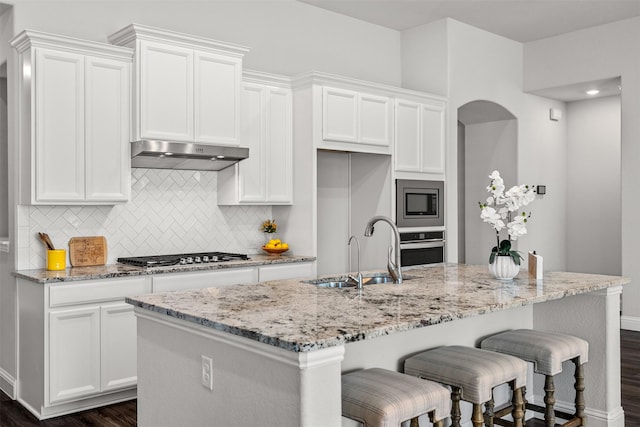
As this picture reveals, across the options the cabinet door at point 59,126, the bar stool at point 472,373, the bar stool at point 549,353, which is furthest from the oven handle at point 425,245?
the cabinet door at point 59,126

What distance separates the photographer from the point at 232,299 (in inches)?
98.8

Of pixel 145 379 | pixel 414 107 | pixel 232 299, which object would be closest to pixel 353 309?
pixel 232 299

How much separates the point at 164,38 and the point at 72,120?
858 millimetres

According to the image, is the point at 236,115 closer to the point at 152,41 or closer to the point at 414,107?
the point at 152,41

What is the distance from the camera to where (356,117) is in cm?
529

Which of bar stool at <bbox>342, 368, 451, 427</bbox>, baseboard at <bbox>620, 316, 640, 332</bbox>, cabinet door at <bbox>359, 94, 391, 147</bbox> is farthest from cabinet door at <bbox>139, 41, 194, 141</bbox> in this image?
baseboard at <bbox>620, 316, 640, 332</bbox>

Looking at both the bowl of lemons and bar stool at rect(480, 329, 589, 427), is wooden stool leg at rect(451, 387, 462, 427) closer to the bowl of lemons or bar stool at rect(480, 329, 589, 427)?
bar stool at rect(480, 329, 589, 427)

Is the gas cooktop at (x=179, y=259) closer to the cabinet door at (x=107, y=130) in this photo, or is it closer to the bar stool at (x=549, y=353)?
the cabinet door at (x=107, y=130)

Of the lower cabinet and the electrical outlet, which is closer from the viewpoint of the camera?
the electrical outlet

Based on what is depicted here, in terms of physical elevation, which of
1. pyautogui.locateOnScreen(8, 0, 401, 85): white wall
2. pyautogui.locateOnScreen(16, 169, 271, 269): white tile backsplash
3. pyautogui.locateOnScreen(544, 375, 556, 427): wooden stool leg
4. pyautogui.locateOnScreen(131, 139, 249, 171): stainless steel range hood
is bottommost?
pyautogui.locateOnScreen(544, 375, 556, 427): wooden stool leg

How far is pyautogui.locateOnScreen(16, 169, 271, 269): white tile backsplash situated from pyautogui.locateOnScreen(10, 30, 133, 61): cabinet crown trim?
90cm

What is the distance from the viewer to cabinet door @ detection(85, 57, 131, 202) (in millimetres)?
3992

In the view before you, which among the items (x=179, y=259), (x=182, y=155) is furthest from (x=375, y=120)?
(x=179, y=259)

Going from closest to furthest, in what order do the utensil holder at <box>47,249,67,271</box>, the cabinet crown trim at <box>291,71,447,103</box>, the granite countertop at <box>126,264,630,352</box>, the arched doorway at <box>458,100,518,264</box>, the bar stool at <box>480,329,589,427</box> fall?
the granite countertop at <box>126,264,630,352</box>
the bar stool at <box>480,329,589,427</box>
the utensil holder at <box>47,249,67,271</box>
the cabinet crown trim at <box>291,71,447,103</box>
the arched doorway at <box>458,100,518,264</box>
